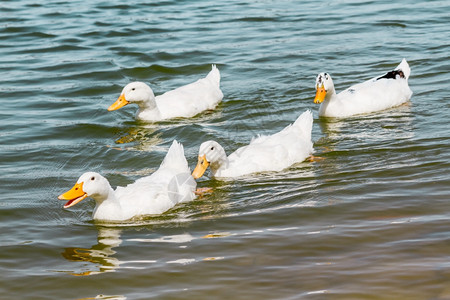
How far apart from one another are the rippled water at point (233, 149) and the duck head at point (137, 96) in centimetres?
37

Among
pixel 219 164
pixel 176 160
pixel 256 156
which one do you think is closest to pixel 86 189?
pixel 176 160

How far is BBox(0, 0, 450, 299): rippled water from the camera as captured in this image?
687 centimetres

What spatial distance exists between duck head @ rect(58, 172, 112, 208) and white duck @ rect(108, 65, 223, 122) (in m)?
4.51

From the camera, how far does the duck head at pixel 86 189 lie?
830cm

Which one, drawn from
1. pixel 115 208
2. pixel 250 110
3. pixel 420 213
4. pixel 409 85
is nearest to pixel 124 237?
pixel 115 208

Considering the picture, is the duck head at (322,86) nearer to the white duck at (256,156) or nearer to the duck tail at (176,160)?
the white duck at (256,156)

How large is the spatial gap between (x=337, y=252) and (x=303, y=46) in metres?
10.4

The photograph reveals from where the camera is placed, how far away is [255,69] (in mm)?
15438

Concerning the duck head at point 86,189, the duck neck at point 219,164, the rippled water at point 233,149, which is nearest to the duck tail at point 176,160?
the duck neck at point 219,164

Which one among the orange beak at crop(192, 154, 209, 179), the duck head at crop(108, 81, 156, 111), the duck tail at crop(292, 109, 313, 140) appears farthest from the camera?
the duck head at crop(108, 81, 156, 111)

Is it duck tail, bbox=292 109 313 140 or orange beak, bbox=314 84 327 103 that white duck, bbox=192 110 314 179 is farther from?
orange beak, bbox=314 84 327 103

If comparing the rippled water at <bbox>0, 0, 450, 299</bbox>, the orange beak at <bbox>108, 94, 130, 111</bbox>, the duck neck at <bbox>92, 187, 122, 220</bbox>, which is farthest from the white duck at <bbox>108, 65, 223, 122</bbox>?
the duck neck at <bbox>92, 187, 122, 220</bbox>

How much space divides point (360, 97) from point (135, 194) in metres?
5.06

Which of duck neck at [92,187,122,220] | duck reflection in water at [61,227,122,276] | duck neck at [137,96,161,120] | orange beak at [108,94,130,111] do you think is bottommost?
duck reflection in water at [61,227,122,276]
